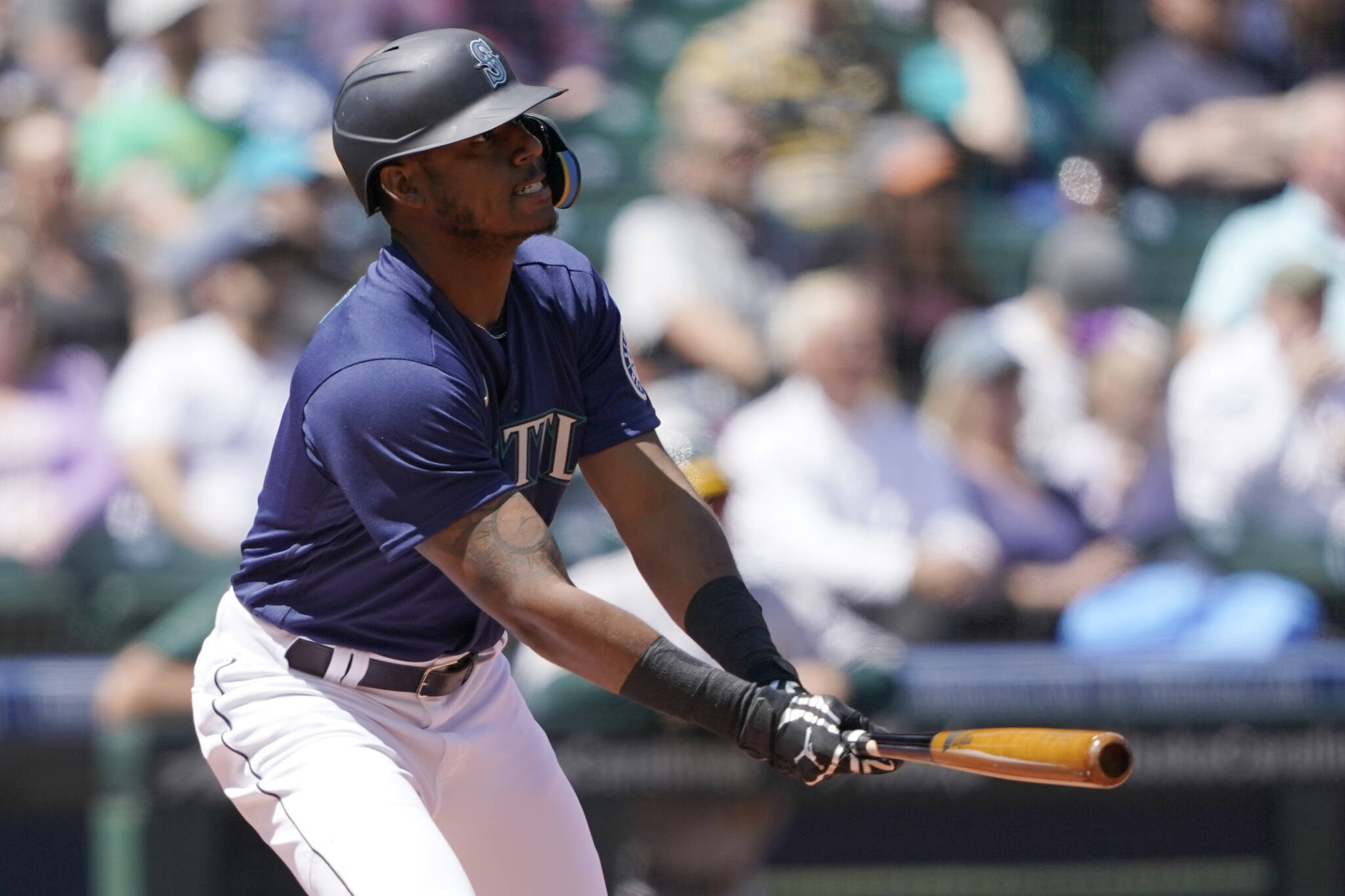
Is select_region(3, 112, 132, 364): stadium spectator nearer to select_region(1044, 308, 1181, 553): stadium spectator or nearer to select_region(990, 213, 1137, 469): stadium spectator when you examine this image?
select_region(990, 213, 1137, 469): stadium spectator

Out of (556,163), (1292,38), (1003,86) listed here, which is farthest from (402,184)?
(1292,38)

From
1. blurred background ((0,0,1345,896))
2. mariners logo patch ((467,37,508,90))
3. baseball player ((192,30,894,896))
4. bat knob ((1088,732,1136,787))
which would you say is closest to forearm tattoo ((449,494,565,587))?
baseball player ((192,30,894,896))

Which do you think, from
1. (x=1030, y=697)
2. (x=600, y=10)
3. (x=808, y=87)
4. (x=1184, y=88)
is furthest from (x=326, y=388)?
(x=1184, y=88)

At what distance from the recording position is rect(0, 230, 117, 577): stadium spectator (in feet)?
16.0

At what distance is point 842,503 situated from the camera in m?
5.08

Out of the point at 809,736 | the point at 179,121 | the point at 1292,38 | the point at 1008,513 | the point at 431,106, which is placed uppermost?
the point at 431,106

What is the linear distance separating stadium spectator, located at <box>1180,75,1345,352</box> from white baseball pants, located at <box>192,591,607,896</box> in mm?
3565

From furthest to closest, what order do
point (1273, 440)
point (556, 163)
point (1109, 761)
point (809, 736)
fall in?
point (1273, 440) → point (556, 163) → point (809, 736) → point (1109, 761)

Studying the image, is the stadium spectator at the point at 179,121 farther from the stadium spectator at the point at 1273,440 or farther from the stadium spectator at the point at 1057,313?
the stadium spectator at the point at 1273,440

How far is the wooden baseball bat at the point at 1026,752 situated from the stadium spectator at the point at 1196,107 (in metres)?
4.25

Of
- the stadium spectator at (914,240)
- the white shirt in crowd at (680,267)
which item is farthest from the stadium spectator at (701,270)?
the stadium spectator at (914,240)

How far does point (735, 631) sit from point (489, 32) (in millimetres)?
3859

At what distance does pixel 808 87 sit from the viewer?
585 cm

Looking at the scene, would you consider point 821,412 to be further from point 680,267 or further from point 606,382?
point 606,382
